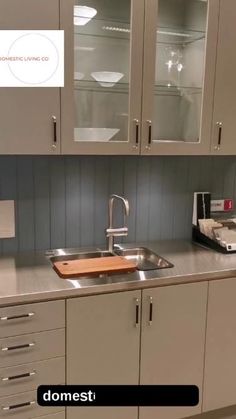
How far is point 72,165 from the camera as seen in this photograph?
2197 millimetres

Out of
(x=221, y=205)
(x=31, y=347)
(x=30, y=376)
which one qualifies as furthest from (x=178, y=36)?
(x=30, y=376)

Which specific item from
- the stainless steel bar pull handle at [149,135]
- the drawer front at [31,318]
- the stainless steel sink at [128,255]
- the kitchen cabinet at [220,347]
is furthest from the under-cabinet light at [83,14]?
the kitchen cabinet at [220,347]

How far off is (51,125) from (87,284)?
721mm

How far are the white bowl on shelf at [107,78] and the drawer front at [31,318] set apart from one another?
1.06m

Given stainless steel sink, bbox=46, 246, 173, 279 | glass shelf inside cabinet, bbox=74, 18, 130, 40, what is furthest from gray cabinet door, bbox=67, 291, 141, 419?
glass shelf inside cabinet, bbox=74, 18, 130, 40

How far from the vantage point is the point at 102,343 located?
1778 millimetres

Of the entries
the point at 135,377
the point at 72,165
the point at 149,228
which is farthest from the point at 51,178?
the point at 135,377

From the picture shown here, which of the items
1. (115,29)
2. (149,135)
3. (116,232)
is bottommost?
(116,232)

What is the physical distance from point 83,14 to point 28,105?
502 mm

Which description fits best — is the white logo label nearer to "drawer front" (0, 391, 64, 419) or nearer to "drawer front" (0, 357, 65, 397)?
"drawer front" (0, 357, 65, 397)

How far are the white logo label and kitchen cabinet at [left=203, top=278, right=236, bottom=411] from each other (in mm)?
1229

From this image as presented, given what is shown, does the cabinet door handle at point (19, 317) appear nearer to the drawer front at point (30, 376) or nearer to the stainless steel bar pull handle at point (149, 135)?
the drawer front at point (30, 376)

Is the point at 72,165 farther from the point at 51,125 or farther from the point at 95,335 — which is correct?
the point at 95,335

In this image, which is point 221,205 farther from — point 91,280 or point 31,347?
point 31,347
